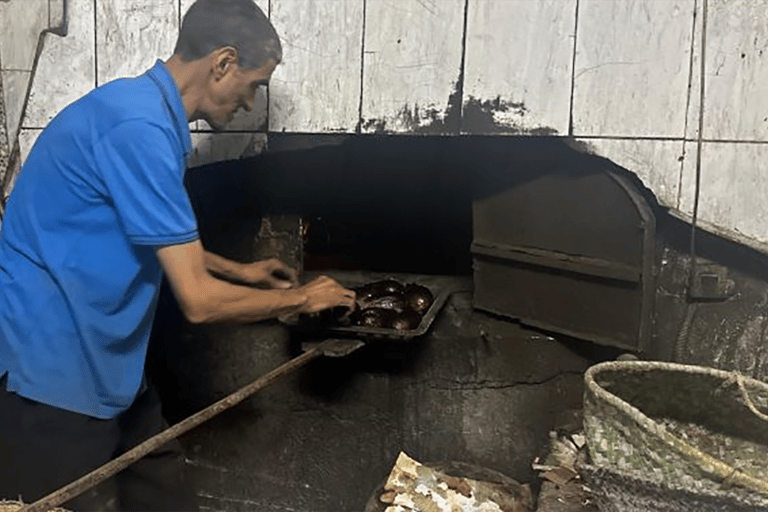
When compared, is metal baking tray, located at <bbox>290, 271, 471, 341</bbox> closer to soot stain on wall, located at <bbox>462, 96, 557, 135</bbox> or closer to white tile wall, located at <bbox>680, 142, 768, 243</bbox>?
soot stain on wall, located at <bbox>462, 96, 557, 135</bbox>

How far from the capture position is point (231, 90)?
6.22ft

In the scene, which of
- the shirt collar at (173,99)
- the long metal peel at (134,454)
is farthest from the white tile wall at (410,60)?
the long metal peel at (134,454)

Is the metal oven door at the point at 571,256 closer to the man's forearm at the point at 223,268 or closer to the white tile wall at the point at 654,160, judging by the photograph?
the white tile wall at the point at 654,160

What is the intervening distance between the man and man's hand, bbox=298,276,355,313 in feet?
0.27

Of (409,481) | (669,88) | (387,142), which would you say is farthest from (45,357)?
(669,88)

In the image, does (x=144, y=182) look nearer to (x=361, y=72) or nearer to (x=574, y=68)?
(x=361, y=72)

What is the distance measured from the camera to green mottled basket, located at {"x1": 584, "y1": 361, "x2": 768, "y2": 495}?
1.57 m

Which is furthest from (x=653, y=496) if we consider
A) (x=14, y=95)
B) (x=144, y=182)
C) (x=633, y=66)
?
(x=14, y=95)

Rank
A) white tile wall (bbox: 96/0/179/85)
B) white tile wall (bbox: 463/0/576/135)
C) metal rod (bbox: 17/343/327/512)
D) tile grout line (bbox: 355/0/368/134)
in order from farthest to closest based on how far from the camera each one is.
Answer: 1. white tile wall (bbox: 96/0/179/85)
2. tile grout line (bbox: 355/0/368/134)
3. white tile wall (bbox: 463/0/576/135)
4. metal rod (bbox: 17/343/327/512)

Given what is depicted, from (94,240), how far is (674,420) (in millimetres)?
1586

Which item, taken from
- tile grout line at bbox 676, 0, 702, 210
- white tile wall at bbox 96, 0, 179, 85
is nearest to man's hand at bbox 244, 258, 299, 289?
white tile wall at bbox 96, 0, 179, 85

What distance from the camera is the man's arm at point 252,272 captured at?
7.57 ft

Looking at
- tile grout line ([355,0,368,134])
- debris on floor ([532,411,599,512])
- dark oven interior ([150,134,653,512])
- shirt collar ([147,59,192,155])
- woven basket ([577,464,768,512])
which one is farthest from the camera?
dark oven interior ([150,134,653,512])

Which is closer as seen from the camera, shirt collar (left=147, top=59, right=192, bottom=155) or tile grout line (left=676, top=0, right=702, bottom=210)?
shirt collar (left=147, top=59, right=192, bottom=155)
